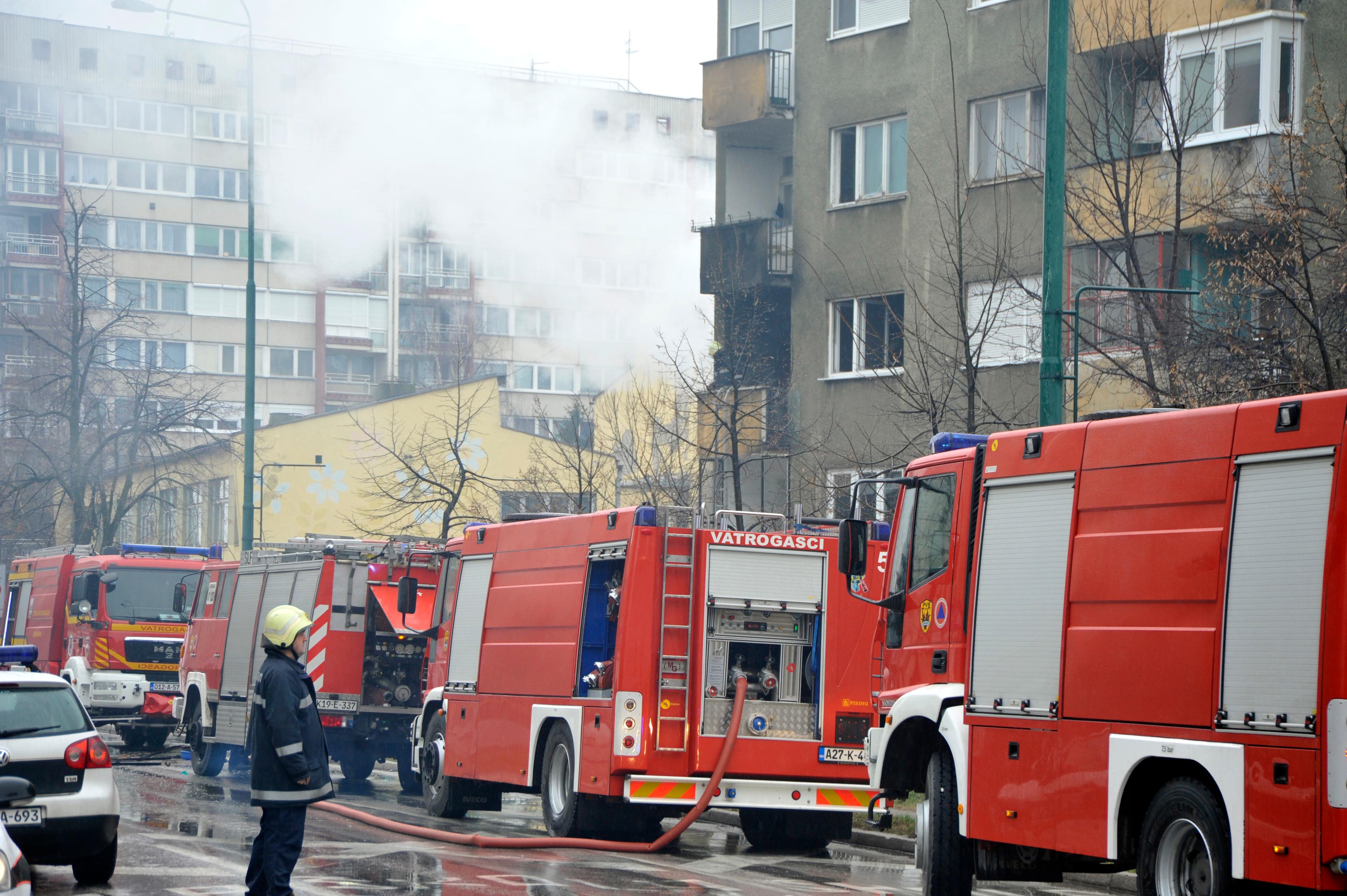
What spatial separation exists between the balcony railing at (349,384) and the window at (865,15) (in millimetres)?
57522

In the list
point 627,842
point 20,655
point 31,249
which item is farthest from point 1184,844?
A: point 31,249

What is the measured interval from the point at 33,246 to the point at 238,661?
65943 millimetres

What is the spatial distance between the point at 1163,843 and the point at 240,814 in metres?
9.97

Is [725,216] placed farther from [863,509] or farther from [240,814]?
[240,814]

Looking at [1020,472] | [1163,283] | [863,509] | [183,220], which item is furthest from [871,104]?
[183,220]

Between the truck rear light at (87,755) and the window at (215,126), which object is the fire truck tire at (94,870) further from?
the window at (215,126)

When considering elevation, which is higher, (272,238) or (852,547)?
(272,238)

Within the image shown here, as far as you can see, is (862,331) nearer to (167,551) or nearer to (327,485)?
(167,551)

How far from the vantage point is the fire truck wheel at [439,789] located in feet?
52.4

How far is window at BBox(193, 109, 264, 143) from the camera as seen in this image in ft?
269

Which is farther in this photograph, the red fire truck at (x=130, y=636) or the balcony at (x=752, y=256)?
the balcony at (x=752, y=256)

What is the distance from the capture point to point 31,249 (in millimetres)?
80438

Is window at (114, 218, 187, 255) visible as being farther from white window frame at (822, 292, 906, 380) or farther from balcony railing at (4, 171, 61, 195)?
white window frame at (822, 292, 906, 380)

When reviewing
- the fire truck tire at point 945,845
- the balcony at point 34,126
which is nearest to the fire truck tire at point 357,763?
the fire truck tire at point 945,845
